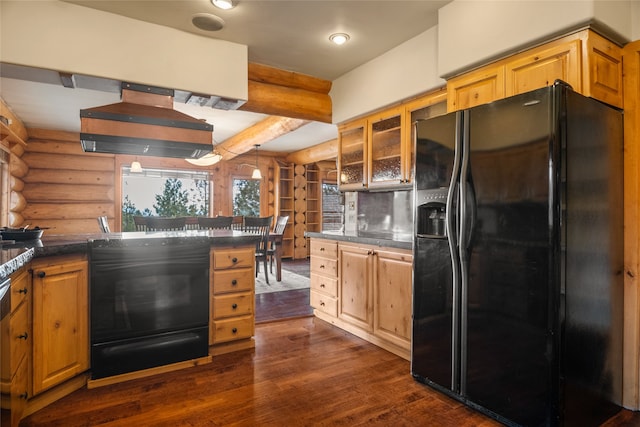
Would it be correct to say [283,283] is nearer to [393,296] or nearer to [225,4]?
[393,296]

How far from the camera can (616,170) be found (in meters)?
2.04

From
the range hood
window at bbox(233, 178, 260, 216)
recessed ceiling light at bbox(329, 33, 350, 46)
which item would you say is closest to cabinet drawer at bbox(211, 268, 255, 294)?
the range hood

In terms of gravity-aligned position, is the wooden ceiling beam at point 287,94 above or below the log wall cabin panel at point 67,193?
above

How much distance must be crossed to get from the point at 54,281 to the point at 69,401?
2.39 feet

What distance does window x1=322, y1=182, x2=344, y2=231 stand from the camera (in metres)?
8.96

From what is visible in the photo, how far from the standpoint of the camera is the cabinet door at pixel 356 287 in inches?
122

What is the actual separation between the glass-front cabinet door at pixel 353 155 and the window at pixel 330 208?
4879 mm

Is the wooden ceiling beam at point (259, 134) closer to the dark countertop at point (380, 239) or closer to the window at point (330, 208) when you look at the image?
the dark countertop at point (380, 239)

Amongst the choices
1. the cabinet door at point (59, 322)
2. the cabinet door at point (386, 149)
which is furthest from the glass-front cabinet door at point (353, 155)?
the cabinet door at point (59, 322)

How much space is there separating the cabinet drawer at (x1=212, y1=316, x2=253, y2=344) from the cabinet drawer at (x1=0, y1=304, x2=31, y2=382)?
3.85 feet

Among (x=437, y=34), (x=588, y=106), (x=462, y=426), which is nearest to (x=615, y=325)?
(x=462, y=426)

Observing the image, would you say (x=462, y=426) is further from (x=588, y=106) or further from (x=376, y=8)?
(x=376, y=8)

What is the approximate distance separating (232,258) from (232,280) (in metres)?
0.18

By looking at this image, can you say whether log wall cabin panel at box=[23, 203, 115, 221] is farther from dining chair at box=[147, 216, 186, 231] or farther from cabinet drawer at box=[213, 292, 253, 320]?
cabinet drawer at box=[213, 292, 253, 320]
